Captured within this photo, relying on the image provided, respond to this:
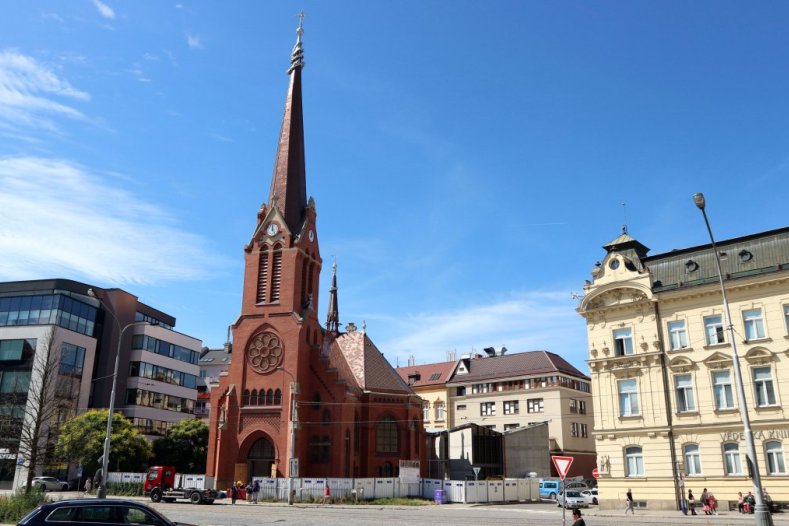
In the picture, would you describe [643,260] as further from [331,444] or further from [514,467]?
[514,467]

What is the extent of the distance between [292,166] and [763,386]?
40833mm

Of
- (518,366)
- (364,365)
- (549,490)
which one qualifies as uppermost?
(518,366)

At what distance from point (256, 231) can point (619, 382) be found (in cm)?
3256

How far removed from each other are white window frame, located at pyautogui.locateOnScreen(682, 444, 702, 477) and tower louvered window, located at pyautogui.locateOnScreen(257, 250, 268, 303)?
33.6m

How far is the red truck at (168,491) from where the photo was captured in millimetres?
39609

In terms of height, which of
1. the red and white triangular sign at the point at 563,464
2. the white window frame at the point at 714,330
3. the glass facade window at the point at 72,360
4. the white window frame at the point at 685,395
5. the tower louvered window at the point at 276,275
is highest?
the tower louvered window at the point at 276,275

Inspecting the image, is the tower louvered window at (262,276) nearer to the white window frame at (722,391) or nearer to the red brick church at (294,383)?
the red brick church at (294,383)

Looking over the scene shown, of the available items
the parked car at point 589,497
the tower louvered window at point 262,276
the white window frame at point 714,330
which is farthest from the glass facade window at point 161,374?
the white window frame at point 714,330

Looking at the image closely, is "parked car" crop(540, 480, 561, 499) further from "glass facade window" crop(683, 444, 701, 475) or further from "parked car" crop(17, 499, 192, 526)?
"parked car" crop(17, 499, 192, 526)

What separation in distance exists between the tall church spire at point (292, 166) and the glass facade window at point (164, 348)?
88.7ft

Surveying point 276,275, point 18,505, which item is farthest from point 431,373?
point 18,505

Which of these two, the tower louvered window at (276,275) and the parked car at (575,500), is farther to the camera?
the tower louvered window at (276,275)

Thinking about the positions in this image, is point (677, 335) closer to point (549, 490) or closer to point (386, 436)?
point (386, 436)

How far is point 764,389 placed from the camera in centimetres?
3331
